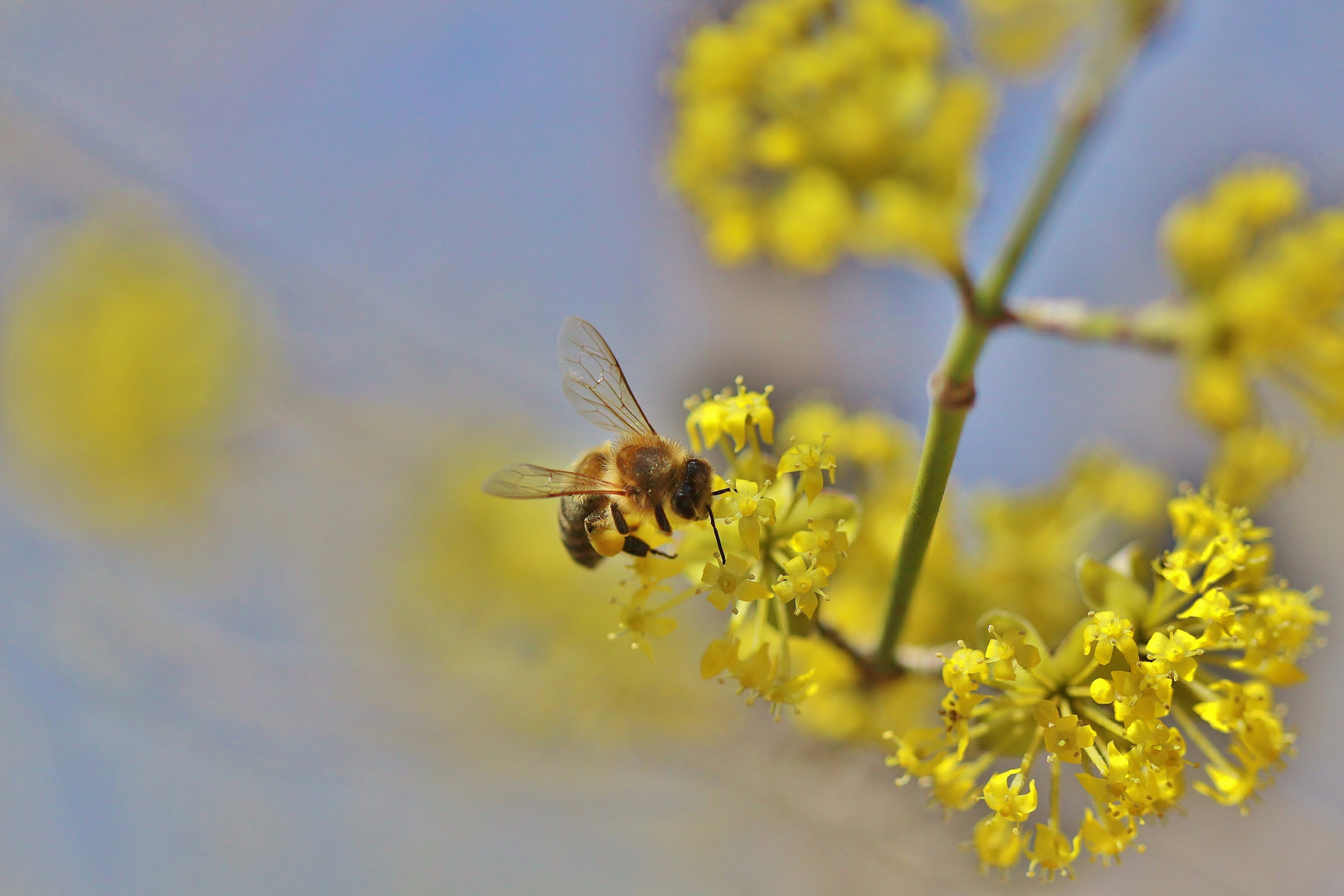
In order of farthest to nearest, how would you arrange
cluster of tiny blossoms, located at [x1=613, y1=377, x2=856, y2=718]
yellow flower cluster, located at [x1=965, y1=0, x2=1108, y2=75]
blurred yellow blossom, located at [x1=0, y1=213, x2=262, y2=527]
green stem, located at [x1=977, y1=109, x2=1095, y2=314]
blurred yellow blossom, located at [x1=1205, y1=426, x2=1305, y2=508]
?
1. blurred yellow blossom, located at [x1=0, y1=213, x2=262, y2=527]
2. yellow flower cluster, located at [x1=965, y1=0, x2=1108, y2=75]
3. blurred yellow blossom, located at [x1=1205, y1=426, x2=1305, y2=508]
4. green stem, located at [x1=977, y1=109, x2=1095, y2=314]
5. cluster of tiny blossoms, located at [x1=613, y1=377, x2=856, y2=718]

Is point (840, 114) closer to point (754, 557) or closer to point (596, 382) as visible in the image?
point (596, 382)

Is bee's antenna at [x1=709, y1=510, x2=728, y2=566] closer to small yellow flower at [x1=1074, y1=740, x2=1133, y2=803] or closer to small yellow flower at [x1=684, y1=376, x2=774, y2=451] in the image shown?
small yellow flower at [x1=684, y1=376, x2=774, y2=451]

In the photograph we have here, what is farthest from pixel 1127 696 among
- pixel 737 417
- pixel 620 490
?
pixel 620 490

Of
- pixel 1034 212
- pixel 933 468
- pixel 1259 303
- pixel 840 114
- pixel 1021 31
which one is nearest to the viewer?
pixel 933 468

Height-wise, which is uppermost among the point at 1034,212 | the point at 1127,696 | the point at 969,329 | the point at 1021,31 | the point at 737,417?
the point at 1021,31

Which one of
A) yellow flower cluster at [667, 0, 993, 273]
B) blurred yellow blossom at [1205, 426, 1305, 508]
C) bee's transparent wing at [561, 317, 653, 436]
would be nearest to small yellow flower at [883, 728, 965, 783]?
bee's transparent wing at [561, 317, 653, 436]

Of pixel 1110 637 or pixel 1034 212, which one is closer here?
pixel 1110 637
